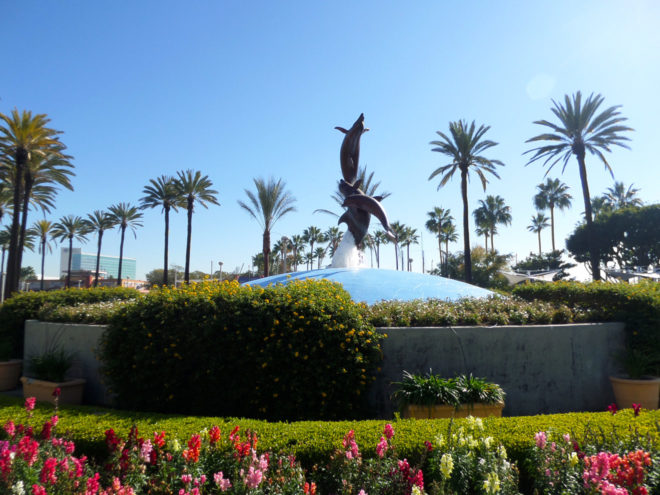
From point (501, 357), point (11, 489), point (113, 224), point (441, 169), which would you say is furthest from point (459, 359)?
point (113, 224)

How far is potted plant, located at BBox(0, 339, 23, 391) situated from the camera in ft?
29.7

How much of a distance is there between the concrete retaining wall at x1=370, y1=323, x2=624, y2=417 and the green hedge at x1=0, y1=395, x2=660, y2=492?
1.62m

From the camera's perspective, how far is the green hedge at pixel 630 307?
23.6 ft

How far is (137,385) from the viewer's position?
20.4 ft

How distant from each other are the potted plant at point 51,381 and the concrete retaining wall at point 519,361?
16.6 ft

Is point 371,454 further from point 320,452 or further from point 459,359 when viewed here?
point 459,359

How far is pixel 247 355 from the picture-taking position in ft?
19.0

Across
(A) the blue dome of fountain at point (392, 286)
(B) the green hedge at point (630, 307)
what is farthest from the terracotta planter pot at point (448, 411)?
(A) the blue dome of fountain at point (392, 286)

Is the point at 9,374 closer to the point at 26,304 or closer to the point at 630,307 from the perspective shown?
the point at 26,304

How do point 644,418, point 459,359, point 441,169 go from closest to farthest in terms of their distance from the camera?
1. point 644,418
2. point 459,359
3. point 441,169

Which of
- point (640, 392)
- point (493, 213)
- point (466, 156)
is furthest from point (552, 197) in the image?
point (640, 392)

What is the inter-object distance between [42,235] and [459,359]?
65.6 metres

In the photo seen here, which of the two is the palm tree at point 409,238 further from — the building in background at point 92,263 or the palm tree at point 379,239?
the building in background at point 92,263

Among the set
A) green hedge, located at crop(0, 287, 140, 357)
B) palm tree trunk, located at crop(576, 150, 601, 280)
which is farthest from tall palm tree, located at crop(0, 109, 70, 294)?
palm tree trunk, located at crop(576, 150, 601, 280)
